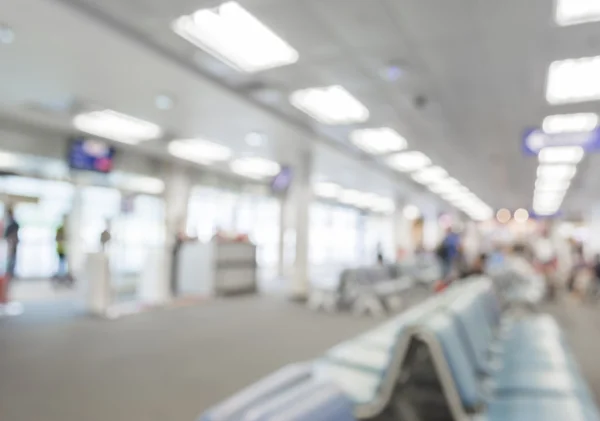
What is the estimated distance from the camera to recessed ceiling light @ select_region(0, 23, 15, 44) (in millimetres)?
4480

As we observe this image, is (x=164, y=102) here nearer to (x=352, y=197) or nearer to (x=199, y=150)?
(x=199, y=150)

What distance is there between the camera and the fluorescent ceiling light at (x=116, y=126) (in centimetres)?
851

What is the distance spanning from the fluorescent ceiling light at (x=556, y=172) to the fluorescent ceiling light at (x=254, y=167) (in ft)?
23.3

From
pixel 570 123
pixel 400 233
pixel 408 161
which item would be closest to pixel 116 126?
pixel 408 161

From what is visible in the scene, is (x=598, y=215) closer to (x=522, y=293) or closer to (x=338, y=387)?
(x=522, y=293)

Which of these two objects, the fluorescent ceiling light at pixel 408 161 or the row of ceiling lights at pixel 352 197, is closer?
the fluorescent ceiling light at pixel 408 161

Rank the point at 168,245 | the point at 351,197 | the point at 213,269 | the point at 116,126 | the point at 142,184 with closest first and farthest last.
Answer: the point at 116,126 → the point at 213,269 → the point at 168,245 → the point at 142,184 → the point at 351,197

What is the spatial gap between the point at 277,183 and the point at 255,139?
2465mm

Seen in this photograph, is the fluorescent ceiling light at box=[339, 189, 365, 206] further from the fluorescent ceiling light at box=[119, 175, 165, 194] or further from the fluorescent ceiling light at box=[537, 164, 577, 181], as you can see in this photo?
the fluorescent ceiling light at box=[119, 175, 165, 194]

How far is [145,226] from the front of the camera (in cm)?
1462

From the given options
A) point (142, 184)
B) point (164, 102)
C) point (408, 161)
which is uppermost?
point (408, 161)

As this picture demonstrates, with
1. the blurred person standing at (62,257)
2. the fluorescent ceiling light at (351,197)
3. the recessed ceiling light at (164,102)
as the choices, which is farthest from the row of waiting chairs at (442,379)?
the fluorescent ceiling light at (351,197)

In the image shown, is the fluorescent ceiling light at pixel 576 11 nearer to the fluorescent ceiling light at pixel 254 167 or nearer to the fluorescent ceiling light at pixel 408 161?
the fluorescent ceiling light at pixel 408 161

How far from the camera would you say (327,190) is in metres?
19.0
